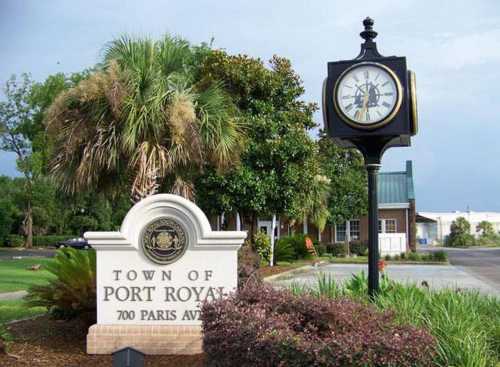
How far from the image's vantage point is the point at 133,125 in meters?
11.5

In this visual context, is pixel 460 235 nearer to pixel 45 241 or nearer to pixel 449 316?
pixel 45 241

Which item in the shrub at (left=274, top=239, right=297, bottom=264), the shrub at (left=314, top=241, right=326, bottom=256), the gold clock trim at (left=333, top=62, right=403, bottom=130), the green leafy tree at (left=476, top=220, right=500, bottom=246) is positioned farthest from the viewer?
the green leafy tree at (left=476, top=220, right=500, bottom=246)

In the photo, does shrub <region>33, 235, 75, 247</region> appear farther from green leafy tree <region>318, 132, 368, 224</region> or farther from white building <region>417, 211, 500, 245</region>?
white building <region>417, 211, 500, 245</region>

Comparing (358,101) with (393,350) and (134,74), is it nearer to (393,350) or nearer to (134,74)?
(393,350)

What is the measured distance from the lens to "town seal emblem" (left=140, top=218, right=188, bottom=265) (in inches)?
322

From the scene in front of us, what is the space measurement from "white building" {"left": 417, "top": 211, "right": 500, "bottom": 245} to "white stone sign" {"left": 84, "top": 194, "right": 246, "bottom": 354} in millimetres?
70807

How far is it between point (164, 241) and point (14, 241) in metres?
50.5

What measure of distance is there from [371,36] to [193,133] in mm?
5239

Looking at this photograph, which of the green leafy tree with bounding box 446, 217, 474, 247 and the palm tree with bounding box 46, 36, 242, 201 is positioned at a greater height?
the palm tree with bounding box 46, 36, 242, 201

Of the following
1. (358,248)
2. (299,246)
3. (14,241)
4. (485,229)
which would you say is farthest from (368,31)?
(485,229)

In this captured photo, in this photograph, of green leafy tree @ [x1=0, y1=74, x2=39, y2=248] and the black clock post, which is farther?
green leafy tree @ [x1=0, y1=74, x2=39, y2=248]

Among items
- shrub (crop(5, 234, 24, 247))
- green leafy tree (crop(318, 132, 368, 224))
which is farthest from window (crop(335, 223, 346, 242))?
shrub (crop(5, 234, 24, 247))

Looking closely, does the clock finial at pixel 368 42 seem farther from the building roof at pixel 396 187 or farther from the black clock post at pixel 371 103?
the building roof at pixel 396 187

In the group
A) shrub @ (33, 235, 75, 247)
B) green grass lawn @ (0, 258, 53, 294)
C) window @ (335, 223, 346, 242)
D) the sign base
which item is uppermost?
window @ (335, 223, 346, 242)
